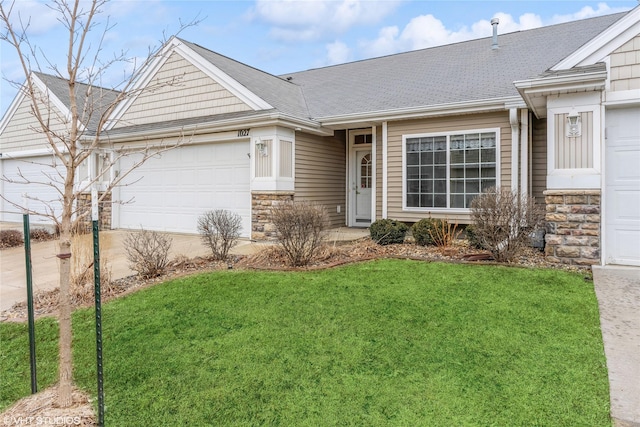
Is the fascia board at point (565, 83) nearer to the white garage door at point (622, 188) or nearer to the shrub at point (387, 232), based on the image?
the white garage door at point (622, 188)

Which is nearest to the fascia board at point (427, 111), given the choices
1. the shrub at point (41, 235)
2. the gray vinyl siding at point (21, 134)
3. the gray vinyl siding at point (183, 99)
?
the gray vinyl siding at point (183, 99)

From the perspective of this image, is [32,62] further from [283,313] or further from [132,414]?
[283,313]

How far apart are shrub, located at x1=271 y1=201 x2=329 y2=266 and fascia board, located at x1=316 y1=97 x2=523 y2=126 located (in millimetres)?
3684

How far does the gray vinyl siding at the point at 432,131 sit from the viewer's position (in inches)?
317

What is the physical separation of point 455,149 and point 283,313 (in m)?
5.80

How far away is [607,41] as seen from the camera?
5707 millimetres

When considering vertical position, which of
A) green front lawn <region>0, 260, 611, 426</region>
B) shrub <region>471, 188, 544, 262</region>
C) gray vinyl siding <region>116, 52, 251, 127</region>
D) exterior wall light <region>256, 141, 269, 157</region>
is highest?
gray vinyl siding <region>116, 52, 251, 127</region>

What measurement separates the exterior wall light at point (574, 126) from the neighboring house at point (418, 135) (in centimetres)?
2

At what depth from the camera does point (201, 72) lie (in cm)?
1033

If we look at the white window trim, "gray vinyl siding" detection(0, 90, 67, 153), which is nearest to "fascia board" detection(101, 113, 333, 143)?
the white window trim

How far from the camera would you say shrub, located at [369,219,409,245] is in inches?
318

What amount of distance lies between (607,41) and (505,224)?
2.82m

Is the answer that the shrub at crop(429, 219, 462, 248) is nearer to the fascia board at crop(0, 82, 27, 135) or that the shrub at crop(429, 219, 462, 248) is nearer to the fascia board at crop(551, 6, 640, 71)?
the fascia board at crop(551, 6, 640, 71)

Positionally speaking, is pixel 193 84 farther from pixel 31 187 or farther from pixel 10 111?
pixel 10 111
